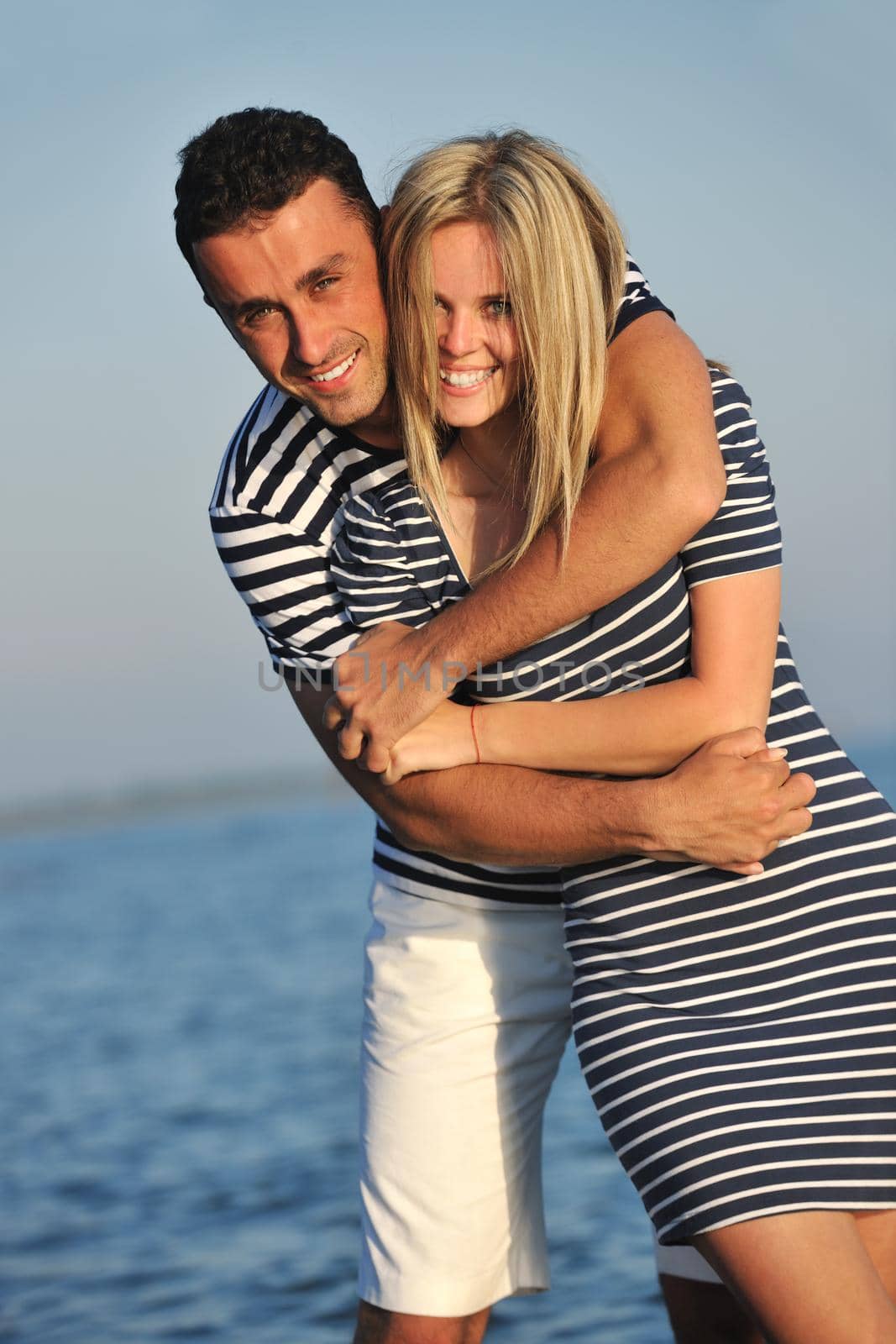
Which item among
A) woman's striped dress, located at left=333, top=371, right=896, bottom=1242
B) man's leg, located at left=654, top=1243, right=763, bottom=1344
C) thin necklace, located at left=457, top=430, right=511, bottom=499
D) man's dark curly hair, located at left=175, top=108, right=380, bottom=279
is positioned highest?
man's dark curly hair, located at left=175, top=108, right=380, bottom=279

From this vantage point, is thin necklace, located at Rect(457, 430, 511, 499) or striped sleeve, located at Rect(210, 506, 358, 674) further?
striped sleeve, located at Rect(210, 506, 358, 674)

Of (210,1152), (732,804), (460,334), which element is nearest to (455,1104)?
(732,804)

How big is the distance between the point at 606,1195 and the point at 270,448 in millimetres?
3169

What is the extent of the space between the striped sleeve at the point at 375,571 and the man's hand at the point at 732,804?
23.6 inches

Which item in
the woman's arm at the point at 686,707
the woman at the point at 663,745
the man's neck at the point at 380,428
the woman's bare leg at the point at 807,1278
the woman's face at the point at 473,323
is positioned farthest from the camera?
the man's neck at the point at 380,428

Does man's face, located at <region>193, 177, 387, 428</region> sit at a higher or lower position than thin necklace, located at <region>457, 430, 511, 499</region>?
higher

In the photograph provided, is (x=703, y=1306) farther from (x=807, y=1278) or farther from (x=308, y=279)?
(x=308, y=279)

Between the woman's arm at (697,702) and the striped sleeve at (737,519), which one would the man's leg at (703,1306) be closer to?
the woman's arm at (697,702)

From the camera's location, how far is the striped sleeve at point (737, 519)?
236 cm

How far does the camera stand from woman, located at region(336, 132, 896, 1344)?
2.22 meters

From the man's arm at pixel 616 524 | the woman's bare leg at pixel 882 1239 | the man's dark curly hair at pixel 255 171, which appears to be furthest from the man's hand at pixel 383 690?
the woman's bare leg at pixel 882 1239

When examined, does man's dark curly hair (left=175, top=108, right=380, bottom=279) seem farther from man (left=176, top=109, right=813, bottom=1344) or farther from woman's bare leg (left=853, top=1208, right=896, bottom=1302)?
woman's bare leg (left=853, top=1208, right=896, bottom=1302)

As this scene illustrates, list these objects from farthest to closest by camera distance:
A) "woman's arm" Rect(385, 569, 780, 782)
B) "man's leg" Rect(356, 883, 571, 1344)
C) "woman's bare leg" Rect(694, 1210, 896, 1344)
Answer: "man's leg" Rect(356, 883, 571, 1344) < "woman's arm" Rect(385, 569, 780, 782) < "woman's bare leg" Rect(694, 1210, 896, 1344)

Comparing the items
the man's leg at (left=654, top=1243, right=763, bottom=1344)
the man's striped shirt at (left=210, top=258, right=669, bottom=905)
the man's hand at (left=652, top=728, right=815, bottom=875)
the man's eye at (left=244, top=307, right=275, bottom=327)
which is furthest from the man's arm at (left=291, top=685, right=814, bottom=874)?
the man's leg at (left=654, top=1243, right=763, bottom=1344)
